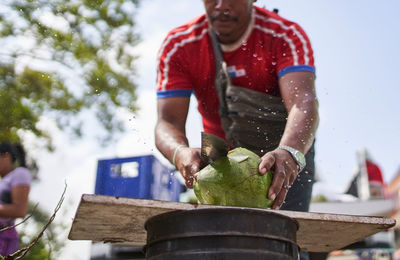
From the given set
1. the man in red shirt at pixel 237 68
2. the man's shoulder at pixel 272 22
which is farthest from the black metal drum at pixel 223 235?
the man's shoulder at pixel 272 22

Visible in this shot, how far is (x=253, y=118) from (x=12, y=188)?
225 centimetres

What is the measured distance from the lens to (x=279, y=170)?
1.84 m

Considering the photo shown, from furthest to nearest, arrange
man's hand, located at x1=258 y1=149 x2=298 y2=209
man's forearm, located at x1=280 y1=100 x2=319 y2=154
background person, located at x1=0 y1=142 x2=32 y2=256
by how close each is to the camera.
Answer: background person, located at x1=0 y1=142 x2=32 y2=256
man's forearm, located at x1=280 y1=100 x2=319 y2=154
man's hand, located at x1=258 y1=149 x2=298 y2=209

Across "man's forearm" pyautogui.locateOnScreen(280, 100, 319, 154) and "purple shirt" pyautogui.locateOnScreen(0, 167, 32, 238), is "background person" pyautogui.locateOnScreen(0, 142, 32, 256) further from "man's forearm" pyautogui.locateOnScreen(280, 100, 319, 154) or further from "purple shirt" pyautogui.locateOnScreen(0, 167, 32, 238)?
"man's forearm" pyautogui.locateOnScreen(280, 100, 319, 154)

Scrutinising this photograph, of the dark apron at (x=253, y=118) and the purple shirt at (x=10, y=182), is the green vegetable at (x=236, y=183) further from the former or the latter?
the purple shirt at (x=10, y=182)

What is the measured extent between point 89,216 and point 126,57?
24.7ft

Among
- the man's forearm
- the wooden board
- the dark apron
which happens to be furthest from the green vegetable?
the dark apron

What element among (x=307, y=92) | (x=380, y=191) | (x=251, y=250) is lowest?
(x=380, y=191)

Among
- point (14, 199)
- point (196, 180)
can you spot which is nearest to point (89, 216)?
point (196, 180)

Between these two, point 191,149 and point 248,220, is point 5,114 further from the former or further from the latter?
point 248,220

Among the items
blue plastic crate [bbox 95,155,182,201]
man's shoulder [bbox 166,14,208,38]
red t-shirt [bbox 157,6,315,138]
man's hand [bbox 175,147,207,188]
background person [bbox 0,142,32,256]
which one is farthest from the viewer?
blue plastic crate [bbox 95,155,182,201]

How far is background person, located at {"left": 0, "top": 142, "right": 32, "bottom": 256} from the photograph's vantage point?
11.6 ft

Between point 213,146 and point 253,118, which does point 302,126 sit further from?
point 213,146

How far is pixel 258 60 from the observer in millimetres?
→ 2834
